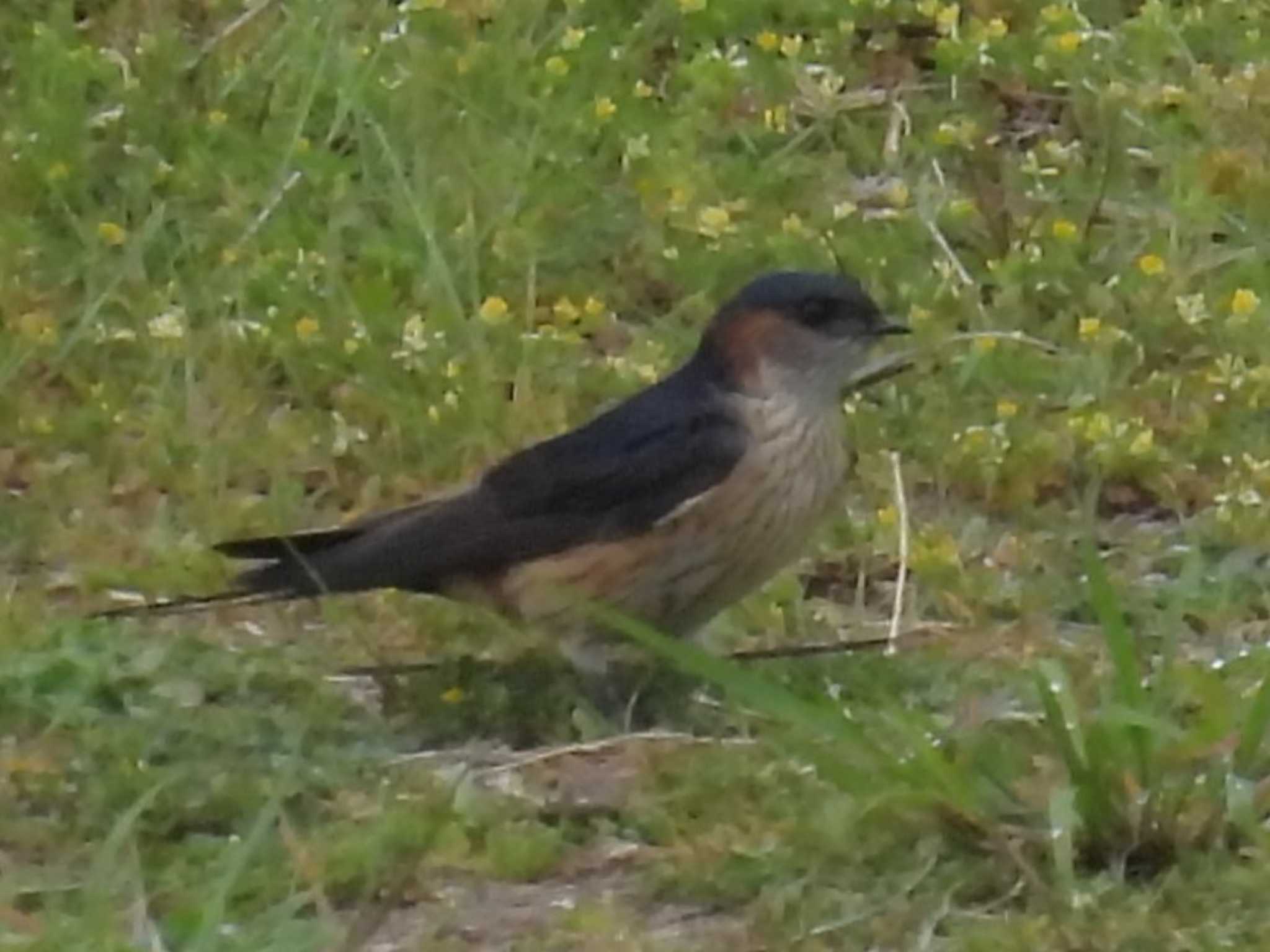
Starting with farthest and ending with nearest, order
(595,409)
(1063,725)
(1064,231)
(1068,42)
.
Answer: (1068,42) → (1064,231) → (595,409) → (1063,725)

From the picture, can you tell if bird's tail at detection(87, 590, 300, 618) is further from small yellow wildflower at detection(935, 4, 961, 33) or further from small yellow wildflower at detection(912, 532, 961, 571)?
small yellow wildflower at detection(935, 4, 961, 33)

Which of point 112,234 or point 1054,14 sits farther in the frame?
point 1054,14

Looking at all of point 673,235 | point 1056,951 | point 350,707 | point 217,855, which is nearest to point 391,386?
point 673,235

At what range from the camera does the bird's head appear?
5.44m

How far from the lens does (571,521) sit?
5309 millimetres

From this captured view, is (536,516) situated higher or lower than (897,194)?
higher

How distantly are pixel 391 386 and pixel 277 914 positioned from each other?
2332 millimetres

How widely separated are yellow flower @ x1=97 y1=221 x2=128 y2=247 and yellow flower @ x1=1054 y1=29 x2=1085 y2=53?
229 centimetres

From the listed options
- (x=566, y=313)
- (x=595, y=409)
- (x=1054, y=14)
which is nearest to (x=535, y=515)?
(x=595, y=409)

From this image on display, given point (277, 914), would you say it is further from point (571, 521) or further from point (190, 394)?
point (190, 394)

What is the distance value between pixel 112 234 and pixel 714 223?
131 centimetres

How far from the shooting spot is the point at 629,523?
526 centimetres

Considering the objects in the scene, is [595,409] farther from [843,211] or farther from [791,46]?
[791,46]

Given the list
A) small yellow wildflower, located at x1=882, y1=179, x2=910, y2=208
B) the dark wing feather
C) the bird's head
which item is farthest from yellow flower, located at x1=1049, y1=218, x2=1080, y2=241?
the dark wing feather
